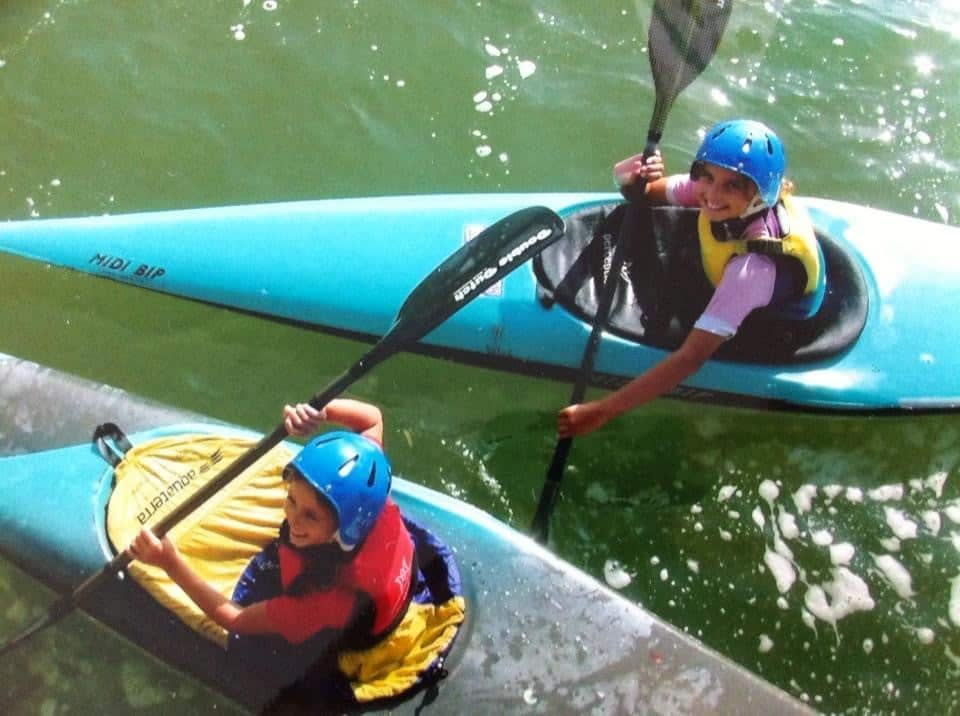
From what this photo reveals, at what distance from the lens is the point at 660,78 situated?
374cm

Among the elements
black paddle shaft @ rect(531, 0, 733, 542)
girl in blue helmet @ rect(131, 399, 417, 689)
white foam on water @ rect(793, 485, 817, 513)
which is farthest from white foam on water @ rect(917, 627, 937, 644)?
girl in blue helmet @ rect(131, 399, 417, 689)

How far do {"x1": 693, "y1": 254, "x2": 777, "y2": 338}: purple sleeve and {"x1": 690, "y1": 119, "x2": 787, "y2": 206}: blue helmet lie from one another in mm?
238

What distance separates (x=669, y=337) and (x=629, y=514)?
2.12 ft

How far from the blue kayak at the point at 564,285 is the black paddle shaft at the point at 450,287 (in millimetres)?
528

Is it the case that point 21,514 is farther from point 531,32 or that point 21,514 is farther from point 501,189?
point 531,32

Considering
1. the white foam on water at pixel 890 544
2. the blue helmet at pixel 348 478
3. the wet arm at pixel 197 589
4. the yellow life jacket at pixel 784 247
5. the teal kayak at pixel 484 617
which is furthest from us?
the white foam on water at pixel 890 544

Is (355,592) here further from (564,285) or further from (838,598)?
(838,598)

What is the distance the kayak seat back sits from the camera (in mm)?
3365

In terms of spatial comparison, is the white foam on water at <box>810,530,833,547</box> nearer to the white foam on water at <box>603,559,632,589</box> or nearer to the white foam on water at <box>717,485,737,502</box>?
the white foam on water at <box>717,485,737,502</box>

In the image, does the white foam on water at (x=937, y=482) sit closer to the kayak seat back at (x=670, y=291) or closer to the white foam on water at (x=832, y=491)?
the white foam on water at (x=832, y=491)

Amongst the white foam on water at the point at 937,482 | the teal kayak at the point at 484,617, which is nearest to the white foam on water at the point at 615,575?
the teal kayak at the point at 484,617

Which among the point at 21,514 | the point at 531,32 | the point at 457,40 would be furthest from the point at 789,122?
the point at 21,514

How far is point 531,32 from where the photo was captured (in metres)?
4.86

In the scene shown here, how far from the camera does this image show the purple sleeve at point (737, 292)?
303cm
